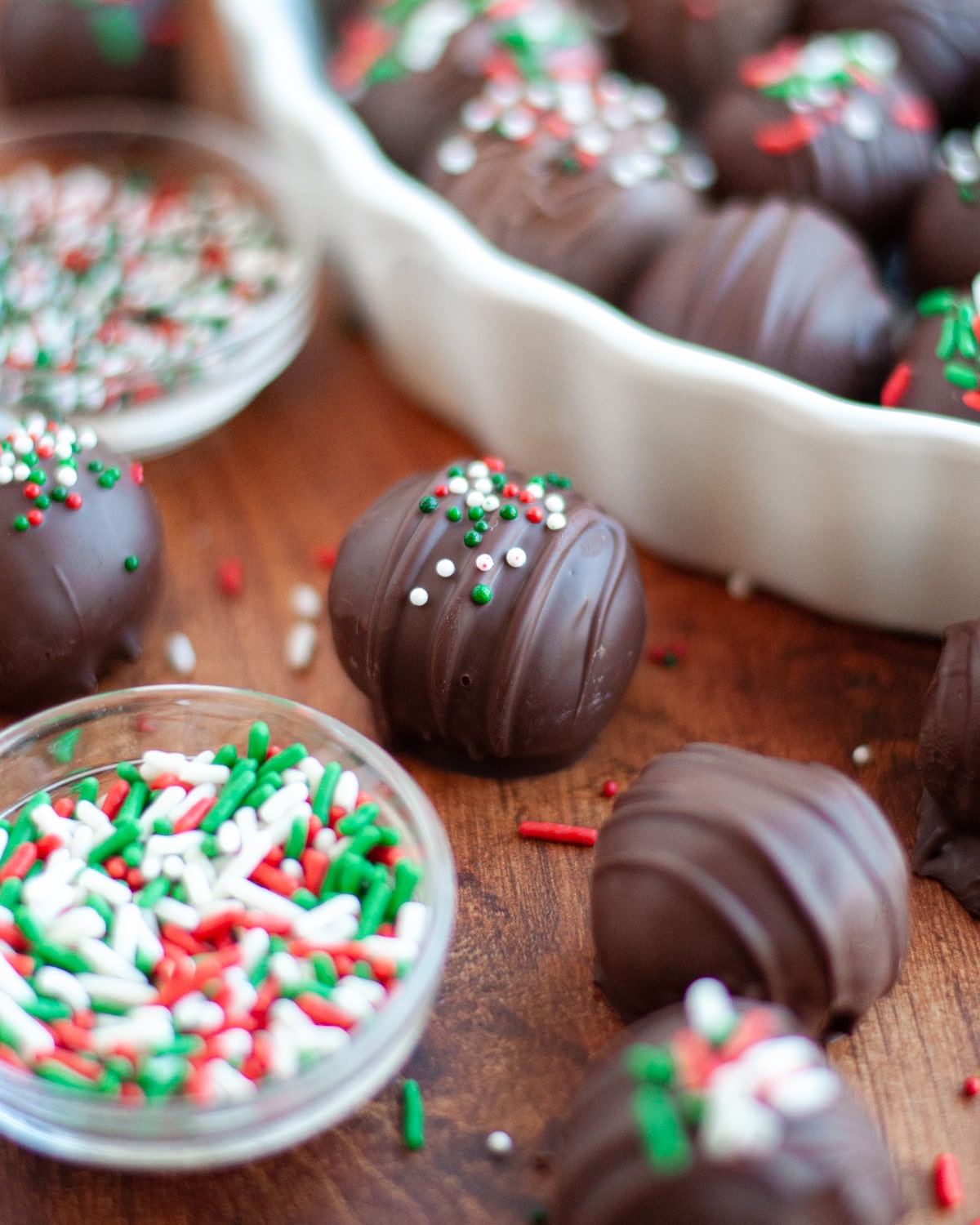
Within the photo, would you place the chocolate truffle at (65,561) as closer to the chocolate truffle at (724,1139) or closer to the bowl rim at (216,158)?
the bowl rim at (216,158)

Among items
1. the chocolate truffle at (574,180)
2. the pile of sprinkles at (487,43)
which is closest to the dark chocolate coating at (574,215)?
the chocolate truffle at (574,180)

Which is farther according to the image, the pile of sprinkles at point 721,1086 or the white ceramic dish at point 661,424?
the white ceramic dish at point 661,424

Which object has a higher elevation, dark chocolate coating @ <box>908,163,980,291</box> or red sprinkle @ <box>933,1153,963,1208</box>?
dark chocolate coating @ <box>908,163,980,291</box>

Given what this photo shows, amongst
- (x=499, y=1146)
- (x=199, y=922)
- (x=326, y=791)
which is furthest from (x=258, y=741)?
(x=499, y=1146)

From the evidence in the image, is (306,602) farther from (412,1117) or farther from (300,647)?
(412,1117)

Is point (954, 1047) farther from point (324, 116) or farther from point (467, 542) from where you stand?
point (324, 116)

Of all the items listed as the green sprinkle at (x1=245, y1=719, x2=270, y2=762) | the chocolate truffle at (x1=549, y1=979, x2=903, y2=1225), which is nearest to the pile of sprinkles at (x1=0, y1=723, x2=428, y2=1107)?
the green sprinkle at (x1=245, y1=719, x2=270, y2=762)

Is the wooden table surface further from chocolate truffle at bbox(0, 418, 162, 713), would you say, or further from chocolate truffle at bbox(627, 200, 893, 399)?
chocolate truffle at bbox(627, 200, 893, 399)
